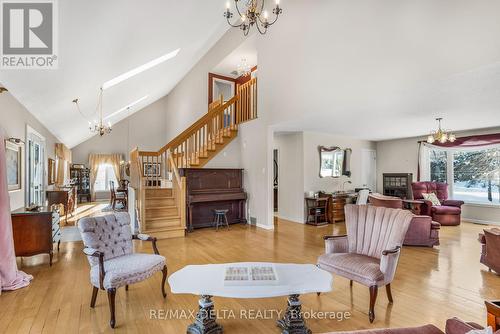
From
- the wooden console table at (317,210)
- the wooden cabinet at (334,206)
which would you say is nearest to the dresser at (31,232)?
the wooden console table at (317,210)

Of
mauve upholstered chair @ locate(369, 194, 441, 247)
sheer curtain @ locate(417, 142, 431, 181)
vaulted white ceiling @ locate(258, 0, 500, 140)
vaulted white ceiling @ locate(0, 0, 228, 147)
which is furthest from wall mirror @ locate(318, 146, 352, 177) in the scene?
vaulted white ceiling @ locate(0, 0, 228, 147)

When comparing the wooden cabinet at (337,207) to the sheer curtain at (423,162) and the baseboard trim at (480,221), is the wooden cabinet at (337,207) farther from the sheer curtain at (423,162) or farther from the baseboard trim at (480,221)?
the baseboard trim at (480,221)

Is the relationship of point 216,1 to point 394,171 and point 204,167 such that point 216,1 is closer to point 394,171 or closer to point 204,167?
point 204,167

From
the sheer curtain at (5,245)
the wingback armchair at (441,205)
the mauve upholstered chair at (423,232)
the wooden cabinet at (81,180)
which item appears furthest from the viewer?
the wooden cabinet at (81,180)

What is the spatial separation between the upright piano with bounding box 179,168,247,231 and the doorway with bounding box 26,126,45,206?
2.75 m

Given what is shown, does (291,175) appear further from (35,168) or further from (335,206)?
(35,168)

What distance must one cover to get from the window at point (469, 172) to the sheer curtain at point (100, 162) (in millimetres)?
12447

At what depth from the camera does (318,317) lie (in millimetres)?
2402

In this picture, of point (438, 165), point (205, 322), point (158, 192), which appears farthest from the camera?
point (438, 165)

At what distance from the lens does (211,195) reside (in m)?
6.19

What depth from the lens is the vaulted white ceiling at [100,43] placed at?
274 cm

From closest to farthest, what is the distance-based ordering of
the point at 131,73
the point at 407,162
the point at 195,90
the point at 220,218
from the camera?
the point at 131,73 < the point at 220,218 < the point at 407,162 < the point at 195,90

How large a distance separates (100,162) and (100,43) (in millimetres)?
9768

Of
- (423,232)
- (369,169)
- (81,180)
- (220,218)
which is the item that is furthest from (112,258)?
(81,180)
